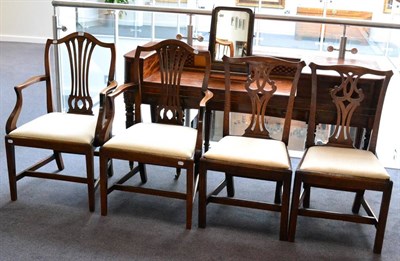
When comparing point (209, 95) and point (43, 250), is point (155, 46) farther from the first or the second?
point (43, 250)

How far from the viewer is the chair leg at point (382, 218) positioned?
253 centimetres

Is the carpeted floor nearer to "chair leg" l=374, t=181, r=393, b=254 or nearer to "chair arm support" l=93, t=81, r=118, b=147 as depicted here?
"chair leg" l=374, t=181, r=393, b=254

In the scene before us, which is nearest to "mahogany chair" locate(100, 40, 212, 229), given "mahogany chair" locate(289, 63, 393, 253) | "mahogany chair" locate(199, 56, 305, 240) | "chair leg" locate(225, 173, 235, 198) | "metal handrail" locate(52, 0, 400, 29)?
"mahogany chair" locate(199, 56, 305, 240)

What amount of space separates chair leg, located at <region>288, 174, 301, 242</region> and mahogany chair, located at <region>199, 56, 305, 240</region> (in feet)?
0.09

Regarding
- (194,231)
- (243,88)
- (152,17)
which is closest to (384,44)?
(152,17)

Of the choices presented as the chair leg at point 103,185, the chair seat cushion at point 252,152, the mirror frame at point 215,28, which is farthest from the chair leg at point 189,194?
the mirror frame at point 215,28

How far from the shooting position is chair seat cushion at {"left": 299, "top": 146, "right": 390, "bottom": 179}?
2553 mm

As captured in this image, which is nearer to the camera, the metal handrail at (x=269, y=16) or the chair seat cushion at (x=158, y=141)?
the chair seat cushion at (x=158, y=141)

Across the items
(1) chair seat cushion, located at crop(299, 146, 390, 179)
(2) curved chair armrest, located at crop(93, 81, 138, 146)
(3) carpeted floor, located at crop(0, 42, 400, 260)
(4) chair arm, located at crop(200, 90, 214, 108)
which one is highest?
(4) chair arm, located at crop(200, 90, 214, 108)

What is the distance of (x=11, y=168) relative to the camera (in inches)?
118

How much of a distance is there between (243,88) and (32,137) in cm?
131

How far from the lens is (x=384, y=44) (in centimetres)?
725

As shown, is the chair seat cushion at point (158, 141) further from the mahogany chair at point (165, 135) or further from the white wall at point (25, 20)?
the white wall at point (25, 20)

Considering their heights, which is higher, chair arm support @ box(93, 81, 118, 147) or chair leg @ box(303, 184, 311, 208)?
chair arm support @ box(93, 81, 118, 147)
